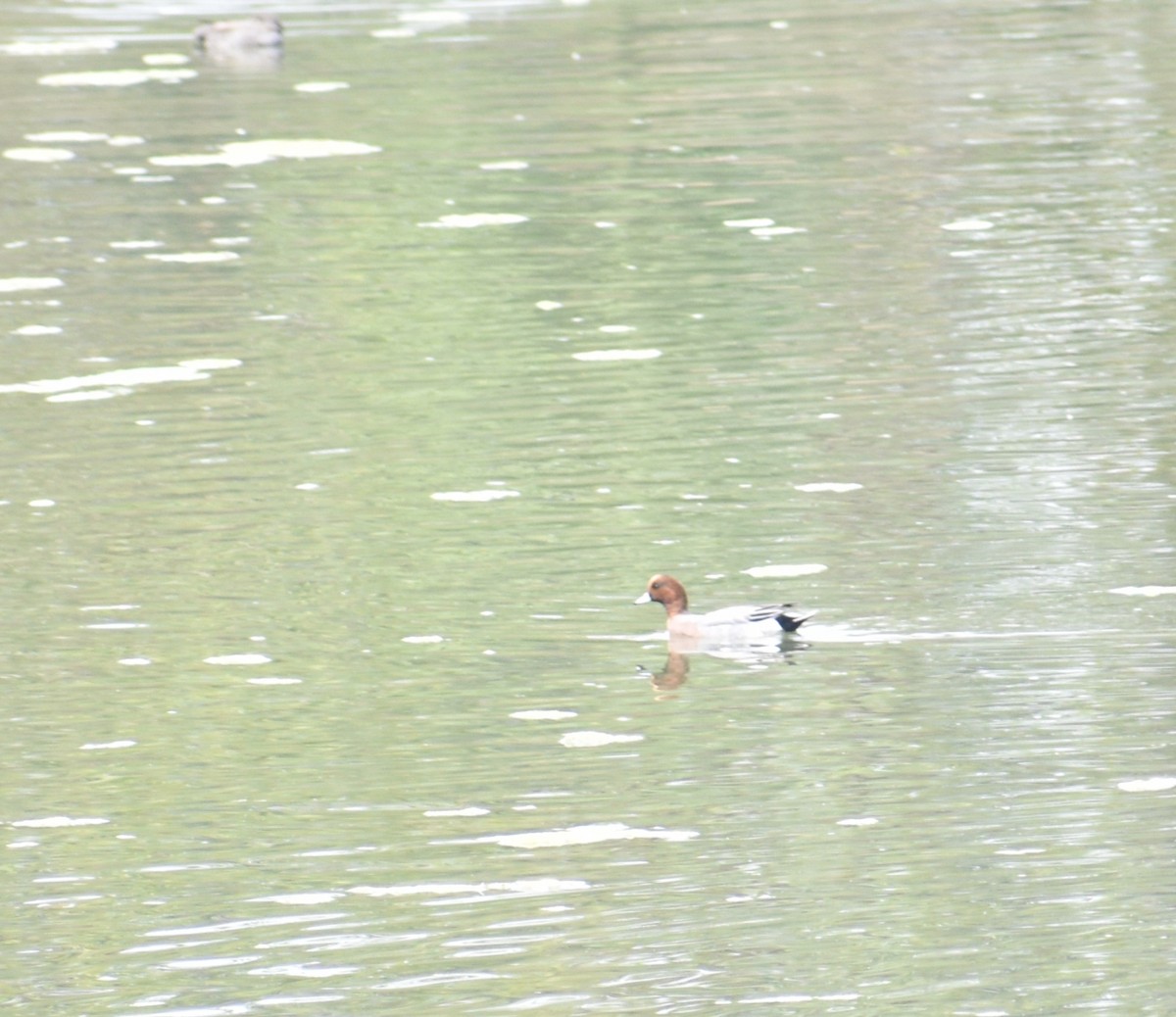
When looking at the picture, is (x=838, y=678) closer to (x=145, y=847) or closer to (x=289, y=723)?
(x=289, y=723)

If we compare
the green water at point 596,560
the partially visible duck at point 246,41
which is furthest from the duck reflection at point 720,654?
the partially visible duck at point 246,41

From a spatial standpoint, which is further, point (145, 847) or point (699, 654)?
point (699, 654)

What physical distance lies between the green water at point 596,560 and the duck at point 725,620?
0.11 m

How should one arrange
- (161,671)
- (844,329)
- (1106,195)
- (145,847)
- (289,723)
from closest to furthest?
(145,847) → (289,723) → (161,671) → (844,329) → (1106,195)

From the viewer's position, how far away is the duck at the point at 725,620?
1036cm

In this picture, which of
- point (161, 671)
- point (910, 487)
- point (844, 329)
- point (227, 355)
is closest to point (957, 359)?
point (844, 329)

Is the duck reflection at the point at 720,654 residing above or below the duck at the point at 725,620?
below

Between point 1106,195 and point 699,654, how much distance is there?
9225 millimetres

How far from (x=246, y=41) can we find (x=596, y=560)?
54.8ft

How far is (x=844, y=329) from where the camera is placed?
15.9m

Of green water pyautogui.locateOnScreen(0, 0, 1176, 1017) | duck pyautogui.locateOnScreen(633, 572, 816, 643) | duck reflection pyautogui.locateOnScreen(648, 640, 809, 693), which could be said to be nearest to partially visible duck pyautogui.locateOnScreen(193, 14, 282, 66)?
green water pyautogui.locateOnScreen(0, 0, 1176, 1017)

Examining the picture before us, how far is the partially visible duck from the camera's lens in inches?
1074

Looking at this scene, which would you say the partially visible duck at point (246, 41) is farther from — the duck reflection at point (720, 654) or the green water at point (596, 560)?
the duck reflection at point (720, 654)

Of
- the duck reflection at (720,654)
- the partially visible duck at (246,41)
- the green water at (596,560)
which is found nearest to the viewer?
the green water at (596,560)
